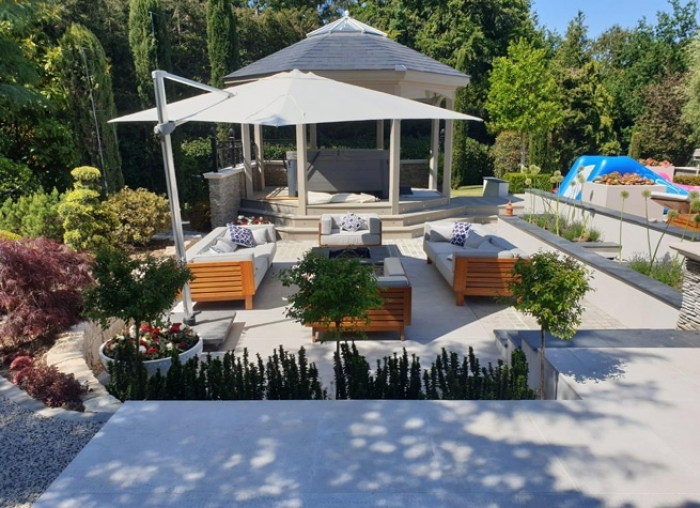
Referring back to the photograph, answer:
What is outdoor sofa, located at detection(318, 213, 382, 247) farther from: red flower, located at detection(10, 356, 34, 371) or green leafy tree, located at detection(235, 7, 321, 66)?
green leafy tree, located at detection(235, 7, 321, 66)

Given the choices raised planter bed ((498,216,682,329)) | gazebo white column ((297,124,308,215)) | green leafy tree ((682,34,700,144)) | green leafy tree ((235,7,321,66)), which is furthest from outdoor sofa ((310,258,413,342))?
green leafy tree ((235,7,321,66))

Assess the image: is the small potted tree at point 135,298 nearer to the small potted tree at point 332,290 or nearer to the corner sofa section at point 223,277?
the small potted tree at point 332,290

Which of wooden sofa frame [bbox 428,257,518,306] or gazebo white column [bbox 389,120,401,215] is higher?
gazebo white column [bbox 389,120,401,215]

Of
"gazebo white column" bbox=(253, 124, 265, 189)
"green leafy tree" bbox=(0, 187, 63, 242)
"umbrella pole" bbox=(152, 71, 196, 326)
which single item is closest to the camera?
"umbrella pole" bbox=(152, 71, 196, 326)

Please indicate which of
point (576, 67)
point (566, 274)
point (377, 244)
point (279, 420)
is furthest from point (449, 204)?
point (576, 67)

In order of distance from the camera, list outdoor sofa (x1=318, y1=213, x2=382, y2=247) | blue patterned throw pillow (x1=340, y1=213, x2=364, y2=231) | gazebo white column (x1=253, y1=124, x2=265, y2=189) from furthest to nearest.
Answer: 1. gazebo white column (x1=253, y1=124, x2=265, y2=189)
2. blue patterned throw pillow (x1=340, y1=213, x2=364, y2=231)
3. outdoor sofa (x1=318, y1=213, x2=382, y2=247)

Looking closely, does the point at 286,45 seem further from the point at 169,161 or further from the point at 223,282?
the point at 169,161

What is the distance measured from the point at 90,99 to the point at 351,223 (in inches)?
260

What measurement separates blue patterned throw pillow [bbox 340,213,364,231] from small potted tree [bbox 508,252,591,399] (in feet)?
19.0

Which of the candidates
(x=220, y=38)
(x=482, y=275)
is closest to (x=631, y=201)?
(x=482, y=275)

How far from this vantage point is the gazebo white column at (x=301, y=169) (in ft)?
36.4

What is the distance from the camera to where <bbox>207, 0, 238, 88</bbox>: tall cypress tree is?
A: 17750 mm

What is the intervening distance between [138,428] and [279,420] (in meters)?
0.95

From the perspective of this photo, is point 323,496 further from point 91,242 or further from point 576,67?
point 576,67
